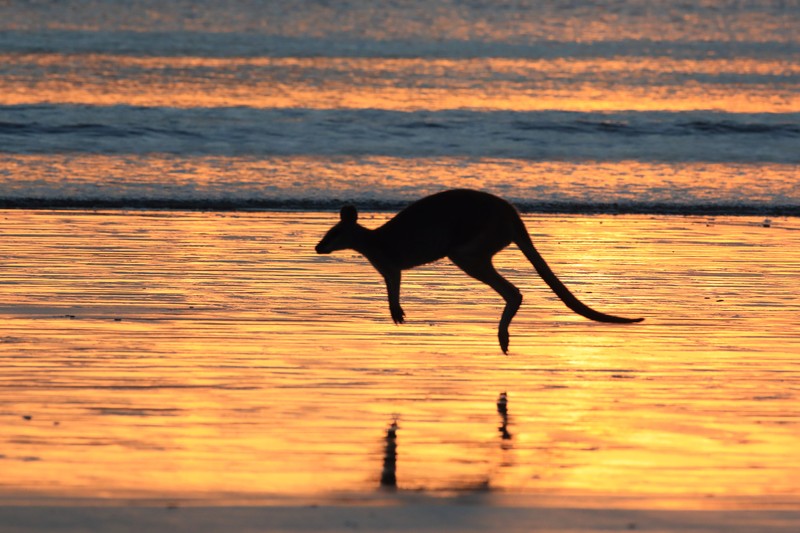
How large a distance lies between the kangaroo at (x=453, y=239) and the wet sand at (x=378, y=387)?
0.88ft

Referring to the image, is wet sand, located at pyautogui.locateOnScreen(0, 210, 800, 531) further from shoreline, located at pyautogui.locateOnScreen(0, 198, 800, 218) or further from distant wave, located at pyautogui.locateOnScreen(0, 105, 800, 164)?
Result: distant wave, located at pyautogui.locateOnScreen(0, 105, 800, 164)

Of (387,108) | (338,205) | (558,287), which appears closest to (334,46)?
(387,108)

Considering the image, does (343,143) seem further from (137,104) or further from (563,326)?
(563,326)

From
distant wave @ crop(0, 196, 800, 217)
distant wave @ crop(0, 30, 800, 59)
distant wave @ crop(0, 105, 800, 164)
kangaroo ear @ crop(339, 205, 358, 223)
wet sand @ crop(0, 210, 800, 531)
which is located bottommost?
distant wave @ crop(0, 30, 800, 59)

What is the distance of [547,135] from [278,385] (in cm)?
1940

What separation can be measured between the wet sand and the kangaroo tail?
0.50 feet

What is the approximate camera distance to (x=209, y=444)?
5.97 m

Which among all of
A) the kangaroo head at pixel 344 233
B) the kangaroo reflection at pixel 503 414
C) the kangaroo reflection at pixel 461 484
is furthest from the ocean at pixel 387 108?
the kangaroo reflection at pixel 461 484

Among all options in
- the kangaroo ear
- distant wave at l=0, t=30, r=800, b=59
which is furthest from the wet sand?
distant wave at l=0, t=30, r=800, b=59

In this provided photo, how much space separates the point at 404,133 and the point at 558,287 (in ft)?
55.3

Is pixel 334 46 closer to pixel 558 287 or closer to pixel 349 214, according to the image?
pixel 349 214

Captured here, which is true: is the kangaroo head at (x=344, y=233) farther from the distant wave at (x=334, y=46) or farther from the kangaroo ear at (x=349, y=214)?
the distant wave at (x=334, y=46)

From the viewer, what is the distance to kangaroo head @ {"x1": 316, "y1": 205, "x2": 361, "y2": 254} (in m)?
9.12

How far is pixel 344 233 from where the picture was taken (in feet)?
30.1
